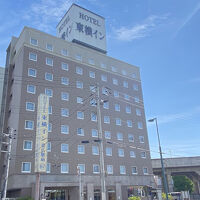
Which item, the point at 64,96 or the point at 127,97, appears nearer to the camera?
the point at 64,96

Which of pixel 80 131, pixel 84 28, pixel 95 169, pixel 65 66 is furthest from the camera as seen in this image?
pixel 84 28

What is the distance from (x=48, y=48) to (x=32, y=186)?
26.5m

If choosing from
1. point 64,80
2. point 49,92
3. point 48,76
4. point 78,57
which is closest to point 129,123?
point 64,80

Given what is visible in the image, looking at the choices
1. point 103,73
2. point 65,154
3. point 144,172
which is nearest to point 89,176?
point 65,154

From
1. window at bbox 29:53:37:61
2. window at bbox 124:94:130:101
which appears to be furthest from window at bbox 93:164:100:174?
window at bbox 29:53:37:61

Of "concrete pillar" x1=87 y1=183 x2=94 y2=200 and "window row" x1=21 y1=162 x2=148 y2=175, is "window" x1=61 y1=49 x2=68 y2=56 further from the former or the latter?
"concrete pillar" x1=87 y1=183 x2=94 y2=200

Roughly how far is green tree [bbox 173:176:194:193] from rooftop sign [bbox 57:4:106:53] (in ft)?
173

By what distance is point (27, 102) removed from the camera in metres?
42.4

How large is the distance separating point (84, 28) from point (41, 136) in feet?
104

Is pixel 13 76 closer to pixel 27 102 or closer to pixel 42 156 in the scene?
pixel 27 102

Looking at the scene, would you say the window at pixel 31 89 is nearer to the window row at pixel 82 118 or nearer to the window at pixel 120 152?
the window row at pixel 82 118

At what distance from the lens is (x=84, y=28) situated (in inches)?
2345

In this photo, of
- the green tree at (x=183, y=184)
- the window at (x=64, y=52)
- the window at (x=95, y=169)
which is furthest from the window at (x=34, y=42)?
the green tree at (x=183, y=184)

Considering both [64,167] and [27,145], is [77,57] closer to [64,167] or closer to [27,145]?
[27,145]
